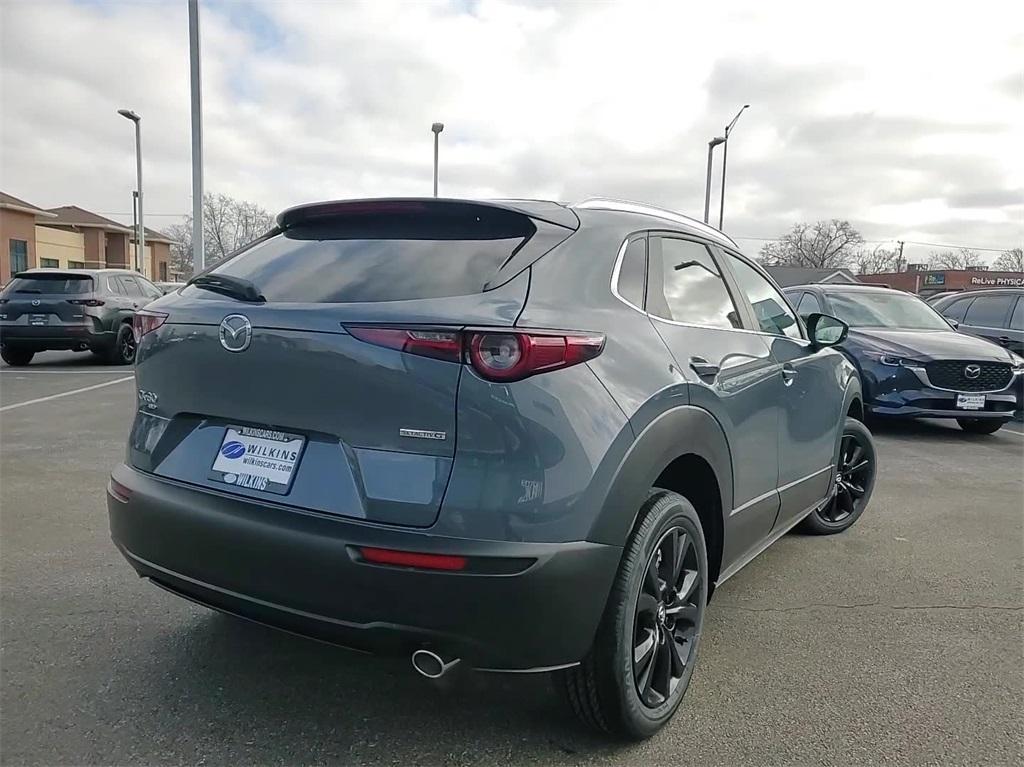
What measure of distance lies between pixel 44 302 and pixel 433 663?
13.1 m

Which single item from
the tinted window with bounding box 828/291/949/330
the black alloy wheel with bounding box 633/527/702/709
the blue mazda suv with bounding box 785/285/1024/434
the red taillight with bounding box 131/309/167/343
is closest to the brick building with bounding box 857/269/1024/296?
the tinted window with bounding box 828/291/949/330

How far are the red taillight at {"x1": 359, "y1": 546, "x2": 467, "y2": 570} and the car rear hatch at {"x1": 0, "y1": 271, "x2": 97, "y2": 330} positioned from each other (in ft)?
41.7

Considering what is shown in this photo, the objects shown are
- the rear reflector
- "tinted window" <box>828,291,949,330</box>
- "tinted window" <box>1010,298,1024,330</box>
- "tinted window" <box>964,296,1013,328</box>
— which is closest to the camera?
the rear reflector

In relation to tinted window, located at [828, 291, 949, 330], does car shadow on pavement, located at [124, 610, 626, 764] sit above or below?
below

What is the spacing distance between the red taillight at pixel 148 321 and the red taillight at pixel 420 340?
892 millimetres

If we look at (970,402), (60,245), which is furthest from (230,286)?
(60,245)

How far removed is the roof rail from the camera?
2.84 metres

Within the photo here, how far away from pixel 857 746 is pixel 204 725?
212cm

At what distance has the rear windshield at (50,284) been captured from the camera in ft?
41.7

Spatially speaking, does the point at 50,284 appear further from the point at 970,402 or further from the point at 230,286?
the point at 970,402

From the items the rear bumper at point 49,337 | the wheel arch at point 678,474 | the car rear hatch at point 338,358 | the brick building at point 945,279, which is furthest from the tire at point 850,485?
the brick building at point 945,279

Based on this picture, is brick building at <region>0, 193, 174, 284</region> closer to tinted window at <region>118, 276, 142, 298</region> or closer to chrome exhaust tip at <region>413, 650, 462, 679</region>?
tinted window at <region>118, 276, 142, 298</region>

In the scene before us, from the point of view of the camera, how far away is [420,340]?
2096 millimetres

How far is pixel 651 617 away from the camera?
251cm
